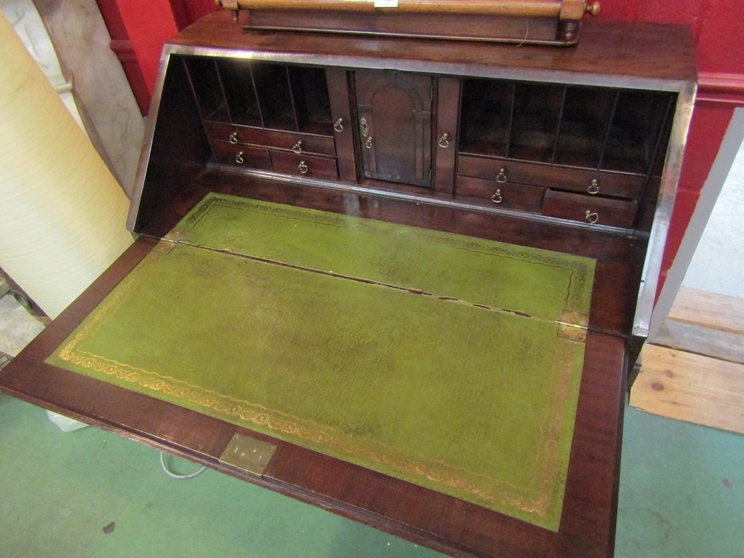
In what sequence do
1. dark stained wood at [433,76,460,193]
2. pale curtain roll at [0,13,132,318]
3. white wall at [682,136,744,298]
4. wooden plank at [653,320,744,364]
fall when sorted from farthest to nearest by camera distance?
1. white wall at [682,136,744,298]
2. wooden plank at [653,320,744,364]
3. pale curtain roll at [0,13,132,318]
4. dark stained wood at [433,76,460,193]

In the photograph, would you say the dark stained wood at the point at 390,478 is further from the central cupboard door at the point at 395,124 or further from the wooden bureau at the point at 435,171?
the central cupboard door at the point at 395,124

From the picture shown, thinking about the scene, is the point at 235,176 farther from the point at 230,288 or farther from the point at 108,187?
the point at 230,288

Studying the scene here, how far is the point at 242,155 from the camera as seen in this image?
5.02 feet

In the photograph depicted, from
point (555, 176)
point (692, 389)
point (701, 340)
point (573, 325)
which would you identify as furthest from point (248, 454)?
point (701, 340)

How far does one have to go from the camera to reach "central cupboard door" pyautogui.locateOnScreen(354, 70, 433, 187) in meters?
1.20

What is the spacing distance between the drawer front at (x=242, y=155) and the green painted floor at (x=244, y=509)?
1.03m

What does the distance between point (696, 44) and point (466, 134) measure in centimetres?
58

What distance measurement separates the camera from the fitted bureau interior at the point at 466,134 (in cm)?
118

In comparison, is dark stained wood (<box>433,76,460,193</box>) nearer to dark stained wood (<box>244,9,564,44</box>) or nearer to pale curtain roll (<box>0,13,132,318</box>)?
dark stained wood (<box>244,9,564,44</box>)

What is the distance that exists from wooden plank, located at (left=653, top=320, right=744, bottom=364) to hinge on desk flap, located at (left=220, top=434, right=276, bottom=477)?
1.55 m

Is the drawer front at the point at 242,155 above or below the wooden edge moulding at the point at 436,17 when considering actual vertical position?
below

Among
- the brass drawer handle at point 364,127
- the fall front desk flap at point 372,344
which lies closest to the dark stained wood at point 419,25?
the brass drawer handle at point 364,127

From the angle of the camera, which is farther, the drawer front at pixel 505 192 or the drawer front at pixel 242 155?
the drawer front at pixel 242 155

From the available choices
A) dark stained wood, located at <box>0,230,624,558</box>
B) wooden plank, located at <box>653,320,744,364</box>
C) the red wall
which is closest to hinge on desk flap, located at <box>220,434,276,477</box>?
dark stained wood, located at <box>0,230,624,558</box>
